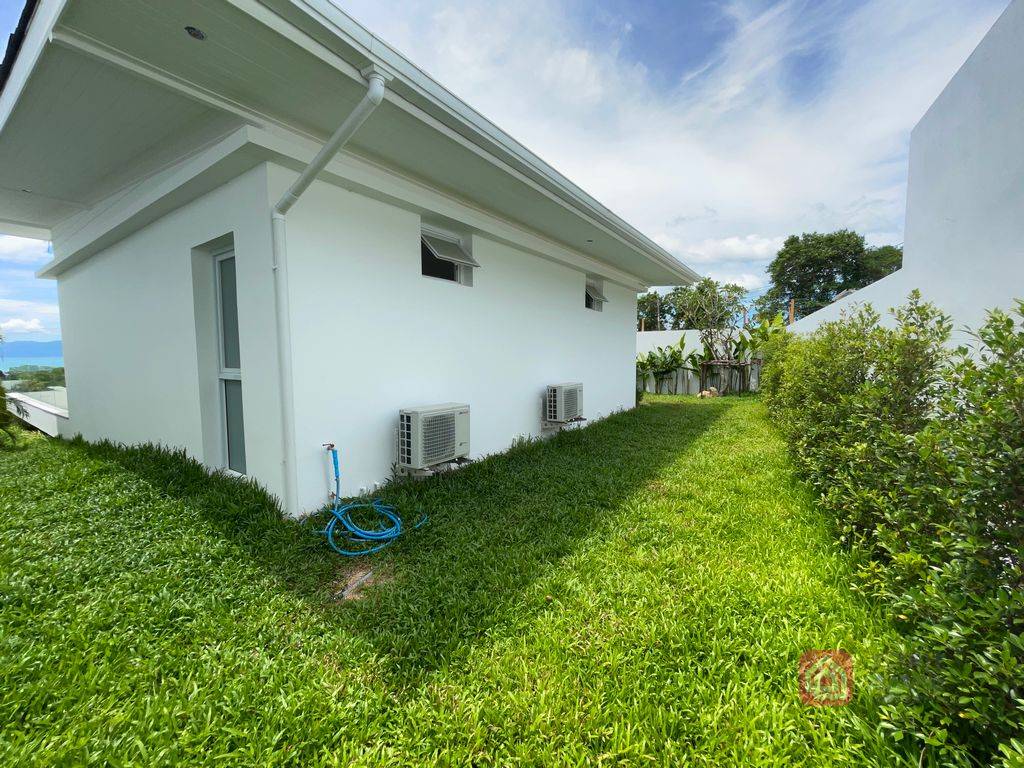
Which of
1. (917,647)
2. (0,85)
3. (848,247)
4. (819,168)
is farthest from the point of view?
(848,247)

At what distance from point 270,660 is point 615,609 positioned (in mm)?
1861

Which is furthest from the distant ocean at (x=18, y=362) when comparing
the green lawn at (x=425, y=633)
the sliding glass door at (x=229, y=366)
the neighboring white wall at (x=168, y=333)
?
the sliding glass door at (x=229, y=366)

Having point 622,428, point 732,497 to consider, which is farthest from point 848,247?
point 732,497

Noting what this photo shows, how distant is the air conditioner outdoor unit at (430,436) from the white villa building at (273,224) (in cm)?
31

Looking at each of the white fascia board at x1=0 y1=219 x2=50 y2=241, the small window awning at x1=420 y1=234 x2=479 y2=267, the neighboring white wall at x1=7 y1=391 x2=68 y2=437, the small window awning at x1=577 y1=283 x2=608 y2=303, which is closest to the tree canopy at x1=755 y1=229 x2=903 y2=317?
the small window awning at x1=577 y1=283 x2=608 y2=303

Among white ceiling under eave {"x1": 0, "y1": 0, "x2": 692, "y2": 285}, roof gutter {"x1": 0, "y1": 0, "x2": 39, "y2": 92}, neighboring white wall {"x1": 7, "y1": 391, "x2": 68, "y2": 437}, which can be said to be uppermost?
roof gutter {"x1": 0, "y1": 0, "x2": 39, "y2": 92}

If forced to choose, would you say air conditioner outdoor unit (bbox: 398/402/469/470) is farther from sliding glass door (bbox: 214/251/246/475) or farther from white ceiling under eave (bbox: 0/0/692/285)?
white ceiling under eave (bbox: 0/0/692/285)

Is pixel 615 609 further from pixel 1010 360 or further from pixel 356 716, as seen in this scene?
pixel 1010 360

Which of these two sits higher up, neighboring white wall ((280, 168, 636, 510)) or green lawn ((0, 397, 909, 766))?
neighboring white wall ((280, 168, 636, 510))

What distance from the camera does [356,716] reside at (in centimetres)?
180

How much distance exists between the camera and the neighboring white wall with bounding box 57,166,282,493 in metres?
3.63

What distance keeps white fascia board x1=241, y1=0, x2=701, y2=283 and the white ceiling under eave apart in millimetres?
21

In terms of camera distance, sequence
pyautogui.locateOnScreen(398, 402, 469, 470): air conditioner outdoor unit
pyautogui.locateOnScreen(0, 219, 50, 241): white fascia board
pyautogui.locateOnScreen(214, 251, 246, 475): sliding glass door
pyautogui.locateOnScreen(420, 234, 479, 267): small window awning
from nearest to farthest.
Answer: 1. pyautogui.locateOnScreen(398, 402, 469, 470): air conditioner outdoor unit
2. pyautogui.locateOnScreen(214, 251, 246, 475): sliding glass door
3. pyautogui.locateOnScreen(420, 234, 479, 267): small window awning
4. pyautogui.locateOnScreen(0, 219, 50, 241): white fascia board

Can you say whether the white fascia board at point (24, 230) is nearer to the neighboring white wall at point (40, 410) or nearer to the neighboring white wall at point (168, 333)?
the neighboring white wall at point (168, 333)
